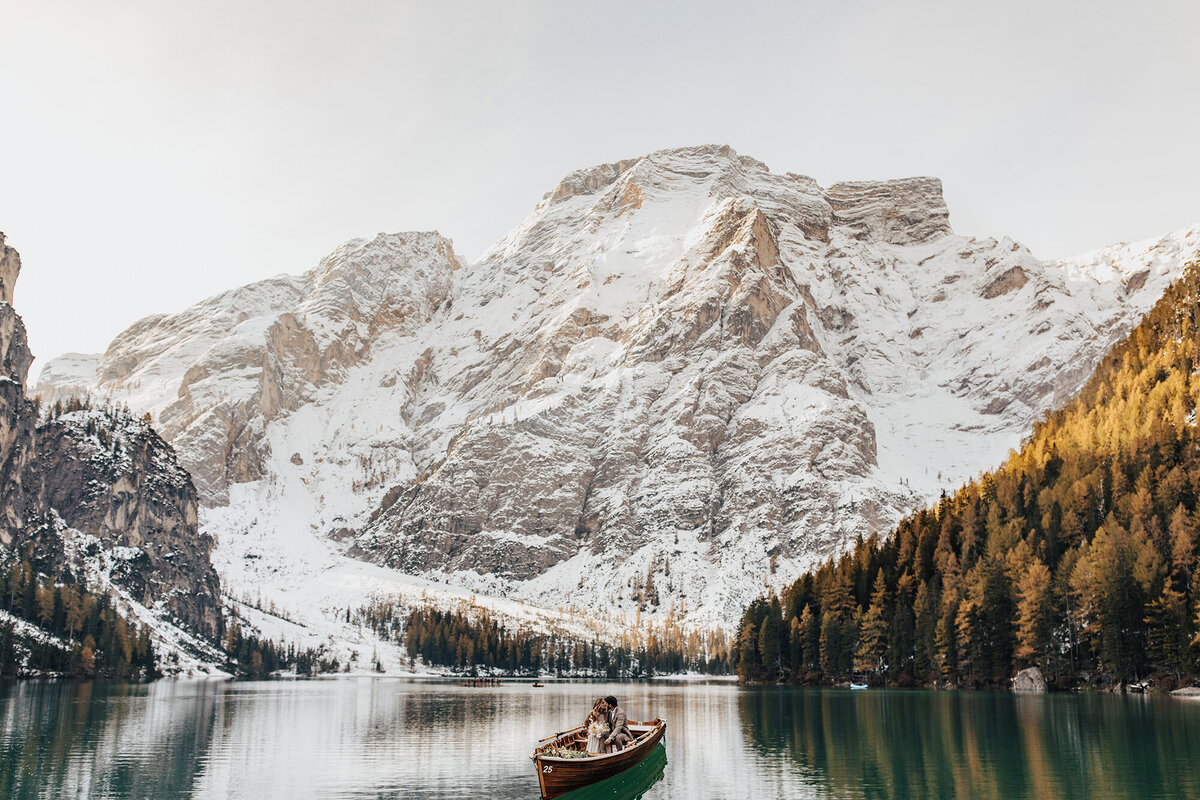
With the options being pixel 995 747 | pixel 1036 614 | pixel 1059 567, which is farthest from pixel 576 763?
pixel 1059 567

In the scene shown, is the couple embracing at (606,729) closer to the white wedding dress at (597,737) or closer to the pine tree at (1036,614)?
the white wedding dress at (597,737)

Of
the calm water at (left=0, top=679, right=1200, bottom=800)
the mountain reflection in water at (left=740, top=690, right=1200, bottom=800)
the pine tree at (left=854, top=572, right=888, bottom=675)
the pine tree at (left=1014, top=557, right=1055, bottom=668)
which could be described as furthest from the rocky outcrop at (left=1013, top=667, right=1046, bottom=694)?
the pine tree at (left=854, top=572, right=888, bottom=675)

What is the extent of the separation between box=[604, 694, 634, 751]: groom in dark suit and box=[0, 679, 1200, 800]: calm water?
71.4 inches

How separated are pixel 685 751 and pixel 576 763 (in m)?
19.4

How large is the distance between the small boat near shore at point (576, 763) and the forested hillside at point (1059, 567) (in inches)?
2247

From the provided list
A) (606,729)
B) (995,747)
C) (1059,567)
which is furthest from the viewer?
(1059,567)

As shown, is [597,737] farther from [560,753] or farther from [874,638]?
[874,638]

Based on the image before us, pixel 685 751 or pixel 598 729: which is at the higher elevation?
pixel 598 729

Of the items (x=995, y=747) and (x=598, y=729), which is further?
(x=995, y=747)

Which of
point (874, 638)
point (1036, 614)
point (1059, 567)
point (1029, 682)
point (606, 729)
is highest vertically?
point (1059, 567)

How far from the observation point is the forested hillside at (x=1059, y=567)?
8806 cm

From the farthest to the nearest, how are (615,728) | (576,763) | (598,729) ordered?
1. (615,728)
2. (598,729)
3. (576,763)

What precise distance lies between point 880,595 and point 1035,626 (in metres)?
27.4

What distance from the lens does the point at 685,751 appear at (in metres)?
58.8
